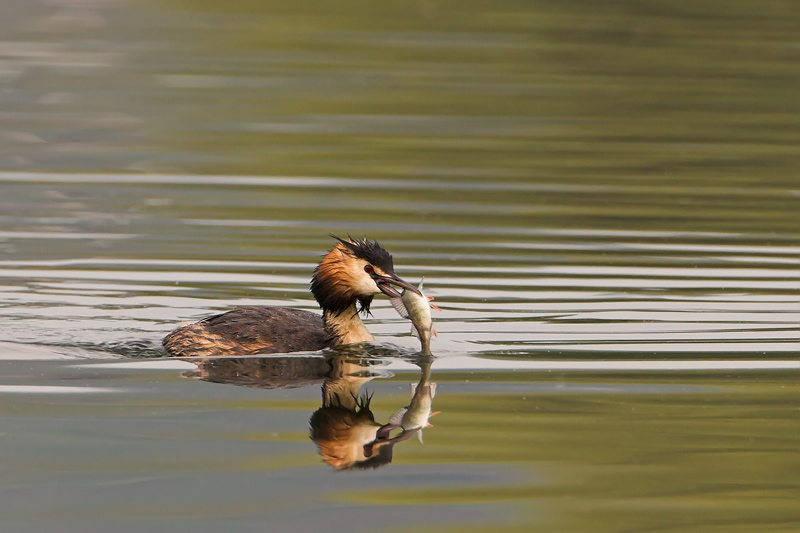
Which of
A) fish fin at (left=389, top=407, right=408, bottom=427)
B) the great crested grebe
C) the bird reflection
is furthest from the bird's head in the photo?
fish fin at (left=389, top=407, right=408, bottom=427)

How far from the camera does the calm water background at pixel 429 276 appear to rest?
8.56m

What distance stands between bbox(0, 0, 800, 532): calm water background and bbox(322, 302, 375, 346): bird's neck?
30cm

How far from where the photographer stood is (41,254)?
15359mm

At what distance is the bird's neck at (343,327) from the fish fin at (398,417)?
6.57ft

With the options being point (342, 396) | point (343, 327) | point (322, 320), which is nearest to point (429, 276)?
point (322, 320)

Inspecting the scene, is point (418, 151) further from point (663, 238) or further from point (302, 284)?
point (302, 284)

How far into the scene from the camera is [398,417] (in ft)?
32.8

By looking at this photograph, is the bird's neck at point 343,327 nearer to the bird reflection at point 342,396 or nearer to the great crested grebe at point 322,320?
the great crested grebe at point 322,320

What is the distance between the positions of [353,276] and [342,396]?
152 centimetres

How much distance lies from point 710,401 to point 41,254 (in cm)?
730

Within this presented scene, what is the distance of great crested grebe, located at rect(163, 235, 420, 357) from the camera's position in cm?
1175

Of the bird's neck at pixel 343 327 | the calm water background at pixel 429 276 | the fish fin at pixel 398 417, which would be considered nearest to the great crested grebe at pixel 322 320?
the bird's neck at pixel 343 327

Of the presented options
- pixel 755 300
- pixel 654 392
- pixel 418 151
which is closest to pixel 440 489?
pixel 654 392

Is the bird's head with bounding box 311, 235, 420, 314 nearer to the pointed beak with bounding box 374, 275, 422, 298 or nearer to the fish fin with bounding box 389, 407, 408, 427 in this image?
the pointed beak with bounding box 374, 275, 422, 298
